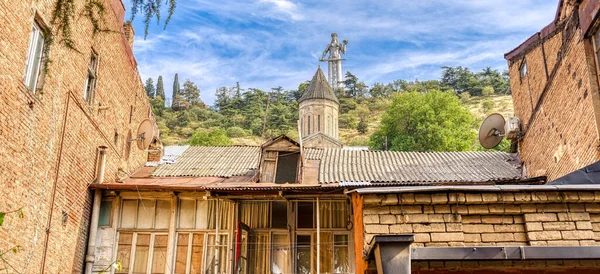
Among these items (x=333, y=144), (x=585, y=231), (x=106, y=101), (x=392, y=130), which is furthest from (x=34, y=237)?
(x=333, y=144)

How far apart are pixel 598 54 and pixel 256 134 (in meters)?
64.6

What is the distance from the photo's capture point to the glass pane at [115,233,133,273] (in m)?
13.9

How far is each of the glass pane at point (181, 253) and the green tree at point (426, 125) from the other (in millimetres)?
28015

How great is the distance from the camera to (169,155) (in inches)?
723

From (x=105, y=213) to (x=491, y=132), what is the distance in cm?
1152

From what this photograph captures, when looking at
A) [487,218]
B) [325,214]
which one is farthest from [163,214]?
[487,218]

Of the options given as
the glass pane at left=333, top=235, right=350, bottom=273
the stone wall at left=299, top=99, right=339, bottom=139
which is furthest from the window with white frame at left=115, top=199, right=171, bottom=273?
the stone wall at left=299, top=99, right=339, bottom=139

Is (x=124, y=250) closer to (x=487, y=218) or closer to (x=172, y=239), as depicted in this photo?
(x=172, y=239)

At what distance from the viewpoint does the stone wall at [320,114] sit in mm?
54991

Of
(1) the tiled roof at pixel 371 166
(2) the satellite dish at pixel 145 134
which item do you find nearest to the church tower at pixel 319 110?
(1) the tiled roof at pixel 371 166

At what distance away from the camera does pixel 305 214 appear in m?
14.4

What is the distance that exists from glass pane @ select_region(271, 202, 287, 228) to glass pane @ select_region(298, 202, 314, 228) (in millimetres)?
408

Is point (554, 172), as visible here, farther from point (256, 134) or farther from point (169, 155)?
point (256, 134)

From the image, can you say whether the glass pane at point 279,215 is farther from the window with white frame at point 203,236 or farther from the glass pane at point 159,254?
the glass pane at point 159,254
